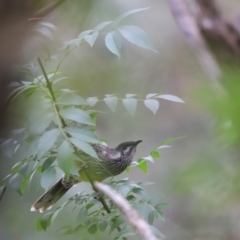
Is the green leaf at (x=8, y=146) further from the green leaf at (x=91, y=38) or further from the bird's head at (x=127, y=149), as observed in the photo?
the bird's head at (x=127, y=149)

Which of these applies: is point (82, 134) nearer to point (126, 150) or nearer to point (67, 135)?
point (67, 135)

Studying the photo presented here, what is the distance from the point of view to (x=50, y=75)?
106 cm

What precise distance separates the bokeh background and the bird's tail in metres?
0.04

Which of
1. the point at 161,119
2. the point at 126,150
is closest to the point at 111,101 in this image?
the point at 126,150

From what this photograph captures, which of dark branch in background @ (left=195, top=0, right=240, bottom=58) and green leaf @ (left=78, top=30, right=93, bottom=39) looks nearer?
green leaf @ (left=78, top=30, right=93, bottom=39)

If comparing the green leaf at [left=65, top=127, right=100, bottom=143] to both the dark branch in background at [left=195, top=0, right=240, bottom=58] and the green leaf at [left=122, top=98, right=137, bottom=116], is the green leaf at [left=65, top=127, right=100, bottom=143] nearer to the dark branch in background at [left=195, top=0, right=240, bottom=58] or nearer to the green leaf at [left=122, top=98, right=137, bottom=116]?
the green leaf at [left=122, top=98, right=137, bottom=116]

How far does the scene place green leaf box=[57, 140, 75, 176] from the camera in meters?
0.79

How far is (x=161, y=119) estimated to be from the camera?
293 cm

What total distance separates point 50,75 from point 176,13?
118 cm

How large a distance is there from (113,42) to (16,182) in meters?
0.41

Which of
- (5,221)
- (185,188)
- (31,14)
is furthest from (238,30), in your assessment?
(185,188)

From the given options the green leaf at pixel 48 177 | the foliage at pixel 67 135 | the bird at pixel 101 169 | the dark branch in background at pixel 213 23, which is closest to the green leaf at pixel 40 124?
the foliage at pixel 67 135

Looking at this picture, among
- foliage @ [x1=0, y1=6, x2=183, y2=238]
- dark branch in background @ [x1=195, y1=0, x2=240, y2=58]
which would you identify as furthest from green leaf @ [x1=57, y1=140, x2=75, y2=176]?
dark branch in background @ [x1=195, y1=0, x2=240, y2=58]

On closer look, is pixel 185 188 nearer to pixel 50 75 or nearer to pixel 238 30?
pixel 50 75
